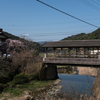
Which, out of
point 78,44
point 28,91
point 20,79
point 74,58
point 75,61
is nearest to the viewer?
point 28,91

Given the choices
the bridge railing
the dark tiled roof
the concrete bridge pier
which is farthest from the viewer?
the concrete bridge pier

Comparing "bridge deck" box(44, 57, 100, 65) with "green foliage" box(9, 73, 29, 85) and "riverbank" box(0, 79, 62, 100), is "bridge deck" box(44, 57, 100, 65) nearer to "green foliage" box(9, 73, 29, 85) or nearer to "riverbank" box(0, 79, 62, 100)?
"riverbank" box(0, 79, 62, 100)

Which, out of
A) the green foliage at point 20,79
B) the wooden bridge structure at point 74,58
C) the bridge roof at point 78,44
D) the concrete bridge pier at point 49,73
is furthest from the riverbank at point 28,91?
the bridge roof at point 78,44

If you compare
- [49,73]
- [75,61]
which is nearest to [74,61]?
[75,61]

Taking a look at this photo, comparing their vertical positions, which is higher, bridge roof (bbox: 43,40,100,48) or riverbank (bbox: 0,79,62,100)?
bridge roof (bbox: 43,40,100,48)

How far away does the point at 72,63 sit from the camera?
2122cm

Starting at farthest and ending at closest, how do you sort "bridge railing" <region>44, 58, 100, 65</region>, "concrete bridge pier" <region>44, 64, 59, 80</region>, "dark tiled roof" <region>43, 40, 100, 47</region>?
"concrete bridge pier" <region>44, 64, 59, 80</region>
"dark tiled roof" <region>43, 40, 100, 47</region>
"bridge railing" <region>44, 58, 100, 65</region>

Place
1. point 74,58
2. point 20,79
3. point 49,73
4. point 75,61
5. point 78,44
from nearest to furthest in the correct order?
point 20,79 → point 75,61 → point 74,58 → point 78,44 → point 49,73

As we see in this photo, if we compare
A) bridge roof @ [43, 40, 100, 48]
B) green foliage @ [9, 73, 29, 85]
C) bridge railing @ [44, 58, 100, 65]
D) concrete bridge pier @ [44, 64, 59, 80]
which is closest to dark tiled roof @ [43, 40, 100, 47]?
bridge roof @ [43, 40, 100, 48]

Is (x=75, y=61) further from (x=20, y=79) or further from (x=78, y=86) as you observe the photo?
(x=20, y=79)

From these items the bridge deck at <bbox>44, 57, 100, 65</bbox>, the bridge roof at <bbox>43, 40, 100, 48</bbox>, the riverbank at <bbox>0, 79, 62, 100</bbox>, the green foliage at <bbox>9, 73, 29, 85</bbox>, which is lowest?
the riverbank at <bbox>0, 79, 62, 100</bbox>

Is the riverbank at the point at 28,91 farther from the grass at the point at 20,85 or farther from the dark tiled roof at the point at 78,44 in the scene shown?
the dark tiled roof at the point at 78,44

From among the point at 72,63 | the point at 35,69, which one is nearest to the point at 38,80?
the point at 35,69

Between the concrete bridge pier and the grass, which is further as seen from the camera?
the concrete bridge pier
